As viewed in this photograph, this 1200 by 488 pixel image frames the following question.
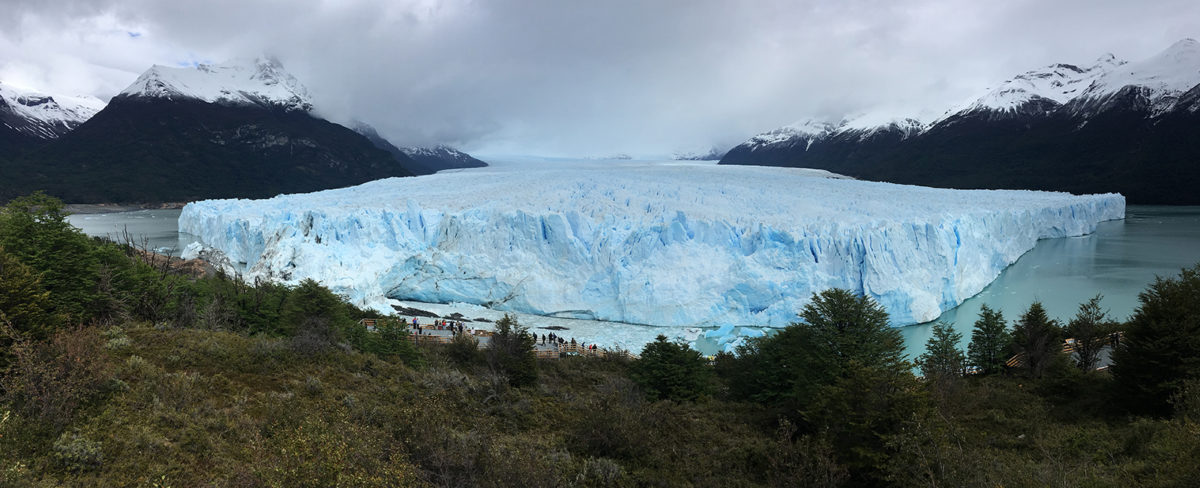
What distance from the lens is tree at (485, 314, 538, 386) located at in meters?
11.1

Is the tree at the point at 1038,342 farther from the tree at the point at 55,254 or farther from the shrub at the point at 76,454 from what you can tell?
the tree at the point at 55,254

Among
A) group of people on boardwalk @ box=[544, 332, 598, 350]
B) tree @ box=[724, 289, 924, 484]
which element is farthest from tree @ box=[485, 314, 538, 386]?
group of people on boardwalk @ box=[544, 332, 598, 350]

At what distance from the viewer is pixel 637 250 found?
821 inches

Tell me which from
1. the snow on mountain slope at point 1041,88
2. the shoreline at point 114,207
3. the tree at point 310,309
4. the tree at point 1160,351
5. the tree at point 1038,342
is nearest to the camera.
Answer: the tree at point 1160,351

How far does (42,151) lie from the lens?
83.5m

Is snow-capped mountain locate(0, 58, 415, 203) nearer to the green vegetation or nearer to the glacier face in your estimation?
the glacier face

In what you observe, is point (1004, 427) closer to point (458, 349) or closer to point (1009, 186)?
point (458, 349)

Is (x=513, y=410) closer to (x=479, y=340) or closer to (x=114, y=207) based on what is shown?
(x=479, y=340)

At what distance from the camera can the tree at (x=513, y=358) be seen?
1109cm

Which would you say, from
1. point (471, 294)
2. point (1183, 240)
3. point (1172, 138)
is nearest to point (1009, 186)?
point (1172, 138)

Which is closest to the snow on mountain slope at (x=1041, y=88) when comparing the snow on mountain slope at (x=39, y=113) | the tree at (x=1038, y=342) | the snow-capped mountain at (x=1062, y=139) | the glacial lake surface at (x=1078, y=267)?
the snow-capped mountain at (x=1062, y=139)

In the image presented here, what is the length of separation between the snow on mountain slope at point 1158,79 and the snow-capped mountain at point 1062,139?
0.14 m

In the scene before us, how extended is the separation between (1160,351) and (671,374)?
7.85 meters

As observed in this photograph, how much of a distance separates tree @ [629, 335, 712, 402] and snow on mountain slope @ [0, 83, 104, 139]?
13706cm
